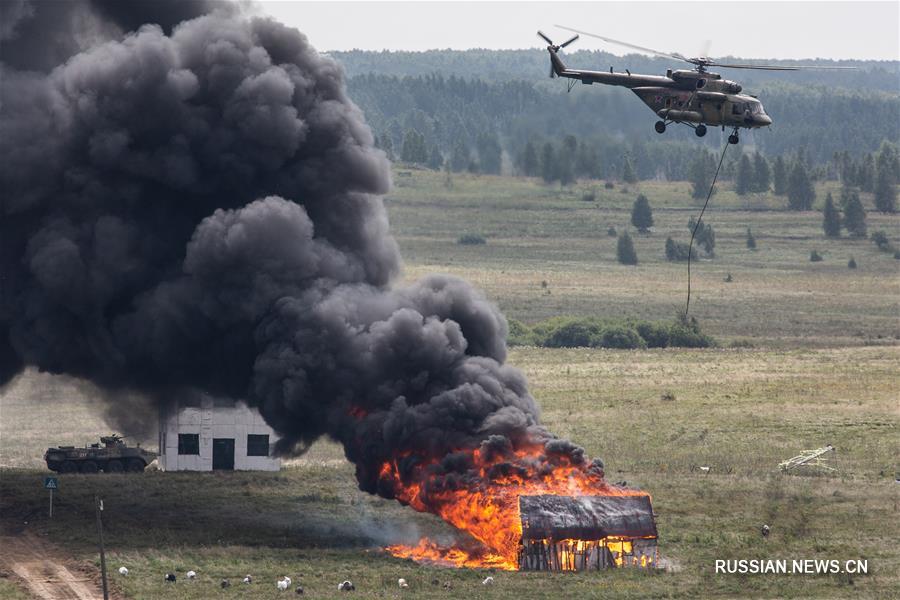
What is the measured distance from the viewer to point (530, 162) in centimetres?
16762

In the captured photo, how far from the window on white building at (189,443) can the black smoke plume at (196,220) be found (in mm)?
5000

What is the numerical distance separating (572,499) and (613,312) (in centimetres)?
9956

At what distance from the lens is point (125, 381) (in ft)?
225

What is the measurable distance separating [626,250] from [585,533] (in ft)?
451

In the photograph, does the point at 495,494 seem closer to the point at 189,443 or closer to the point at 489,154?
the point at 189,443

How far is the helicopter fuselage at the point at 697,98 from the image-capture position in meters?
68.2

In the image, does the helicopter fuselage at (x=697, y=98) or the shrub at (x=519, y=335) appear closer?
the helicopter fuselage at (x=697, y=98)

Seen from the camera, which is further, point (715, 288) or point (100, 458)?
point (715, 288)

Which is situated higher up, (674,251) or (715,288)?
(674,251)

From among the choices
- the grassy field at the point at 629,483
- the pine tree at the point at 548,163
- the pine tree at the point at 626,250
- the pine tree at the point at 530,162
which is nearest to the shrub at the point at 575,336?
the grassy field at the point at 629,483

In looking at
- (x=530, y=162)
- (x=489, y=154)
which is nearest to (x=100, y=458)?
(x=530, y=162)

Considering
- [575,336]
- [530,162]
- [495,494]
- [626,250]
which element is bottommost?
[575,336]

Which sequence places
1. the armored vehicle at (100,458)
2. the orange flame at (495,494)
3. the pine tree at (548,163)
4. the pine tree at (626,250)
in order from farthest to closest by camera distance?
the pine tree at (626,250) → the pine tree at (548,163) → the armored vehicle at (100,458) → the orange flame at (495,494)

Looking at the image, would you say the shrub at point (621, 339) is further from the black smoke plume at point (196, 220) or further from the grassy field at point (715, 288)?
the black smoke plume at point (196, 220)
